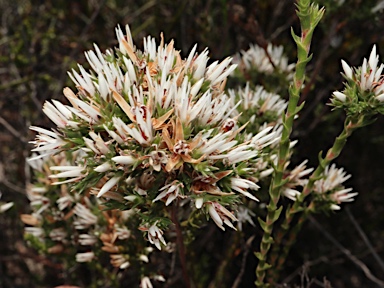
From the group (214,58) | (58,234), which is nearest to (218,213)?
(58,234)

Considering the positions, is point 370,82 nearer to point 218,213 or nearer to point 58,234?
point 218,213

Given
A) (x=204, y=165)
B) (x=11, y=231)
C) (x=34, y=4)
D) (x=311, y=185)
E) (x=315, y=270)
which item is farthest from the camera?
(x=34, y=4)

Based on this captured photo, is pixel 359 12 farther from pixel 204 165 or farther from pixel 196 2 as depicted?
pixel 204 165

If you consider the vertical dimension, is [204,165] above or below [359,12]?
below

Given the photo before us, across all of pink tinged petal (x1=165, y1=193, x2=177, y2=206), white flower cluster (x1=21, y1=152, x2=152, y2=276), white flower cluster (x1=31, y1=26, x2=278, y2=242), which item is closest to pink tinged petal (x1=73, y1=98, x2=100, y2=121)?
white flower cluster (x1=31, y1=26, x2=278, y2=242)

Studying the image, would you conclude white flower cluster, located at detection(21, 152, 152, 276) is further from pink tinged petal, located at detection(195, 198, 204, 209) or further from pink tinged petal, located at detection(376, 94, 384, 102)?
pink tinged petal, located at detection(376, 94, 384, 102)

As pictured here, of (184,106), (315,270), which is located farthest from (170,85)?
(315,270)
